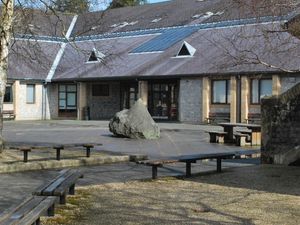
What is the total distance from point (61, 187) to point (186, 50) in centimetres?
3000

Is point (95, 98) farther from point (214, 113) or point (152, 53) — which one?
point (214, 113)

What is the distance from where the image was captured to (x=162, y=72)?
36406 mm

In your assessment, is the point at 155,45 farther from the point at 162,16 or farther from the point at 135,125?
the point at 135,125

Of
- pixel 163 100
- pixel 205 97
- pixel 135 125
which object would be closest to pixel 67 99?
pixel 163 100

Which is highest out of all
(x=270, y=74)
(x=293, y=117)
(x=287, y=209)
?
(x=270, y=74)

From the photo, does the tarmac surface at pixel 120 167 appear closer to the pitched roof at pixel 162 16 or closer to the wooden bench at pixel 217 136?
the wooden bench at pixel 217 136

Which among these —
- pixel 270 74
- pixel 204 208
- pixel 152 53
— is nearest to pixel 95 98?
pixel 152 53

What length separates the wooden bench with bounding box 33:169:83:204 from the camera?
7.66m

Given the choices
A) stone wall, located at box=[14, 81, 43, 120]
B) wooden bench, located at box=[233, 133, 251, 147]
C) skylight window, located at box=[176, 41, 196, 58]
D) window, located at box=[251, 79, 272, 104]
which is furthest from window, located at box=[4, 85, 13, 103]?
wooden bench, located at box=[233, 133, 251, 147]

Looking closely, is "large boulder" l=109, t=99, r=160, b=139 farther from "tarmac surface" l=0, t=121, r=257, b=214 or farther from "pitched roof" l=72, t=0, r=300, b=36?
"pitched roof" l=72, t=0, r=300, b=36

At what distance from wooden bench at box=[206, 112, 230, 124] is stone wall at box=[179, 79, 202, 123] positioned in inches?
27.5

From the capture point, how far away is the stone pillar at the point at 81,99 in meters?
43.1

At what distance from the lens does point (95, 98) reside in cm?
4466

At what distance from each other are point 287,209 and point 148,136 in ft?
48.9
